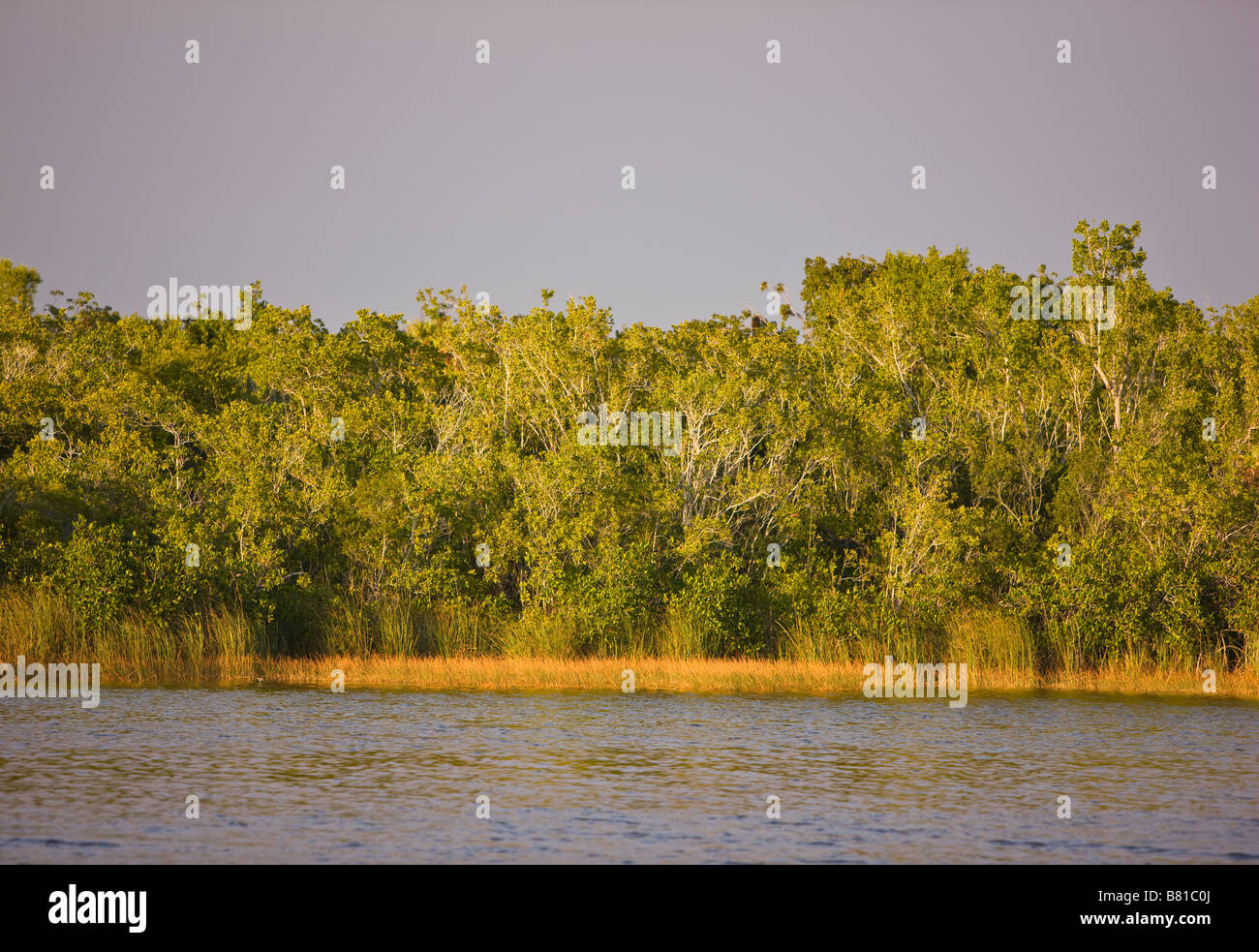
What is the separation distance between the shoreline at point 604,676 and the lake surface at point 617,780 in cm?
240

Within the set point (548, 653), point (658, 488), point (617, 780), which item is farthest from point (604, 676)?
point (617, 780)

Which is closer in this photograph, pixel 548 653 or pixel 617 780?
pixel 617 780

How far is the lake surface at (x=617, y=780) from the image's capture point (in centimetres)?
1555

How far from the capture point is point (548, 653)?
33.1 m

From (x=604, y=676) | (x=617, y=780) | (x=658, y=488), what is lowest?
(x=617, y=780)

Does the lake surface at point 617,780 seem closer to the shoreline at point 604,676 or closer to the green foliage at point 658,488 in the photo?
the shoreline at point 604,676

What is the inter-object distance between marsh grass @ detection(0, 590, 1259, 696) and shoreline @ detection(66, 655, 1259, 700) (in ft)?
0.11

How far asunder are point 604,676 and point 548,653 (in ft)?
6.82

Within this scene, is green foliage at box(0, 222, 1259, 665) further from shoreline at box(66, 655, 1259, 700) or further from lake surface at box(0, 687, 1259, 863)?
lake surface at box(0, 687, 1259, 863)

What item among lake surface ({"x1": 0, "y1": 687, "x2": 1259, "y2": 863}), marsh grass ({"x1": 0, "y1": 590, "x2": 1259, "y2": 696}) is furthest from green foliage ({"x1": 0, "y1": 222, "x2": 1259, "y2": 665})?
lake surface ({"x1": 0, "y1": 687, "x2": 1259, "y2": 863})

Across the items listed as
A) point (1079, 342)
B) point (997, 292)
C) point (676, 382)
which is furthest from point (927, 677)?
point (997, 292)

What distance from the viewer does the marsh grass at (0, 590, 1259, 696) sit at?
31344 mm

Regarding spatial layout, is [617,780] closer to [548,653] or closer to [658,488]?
[548,653]
